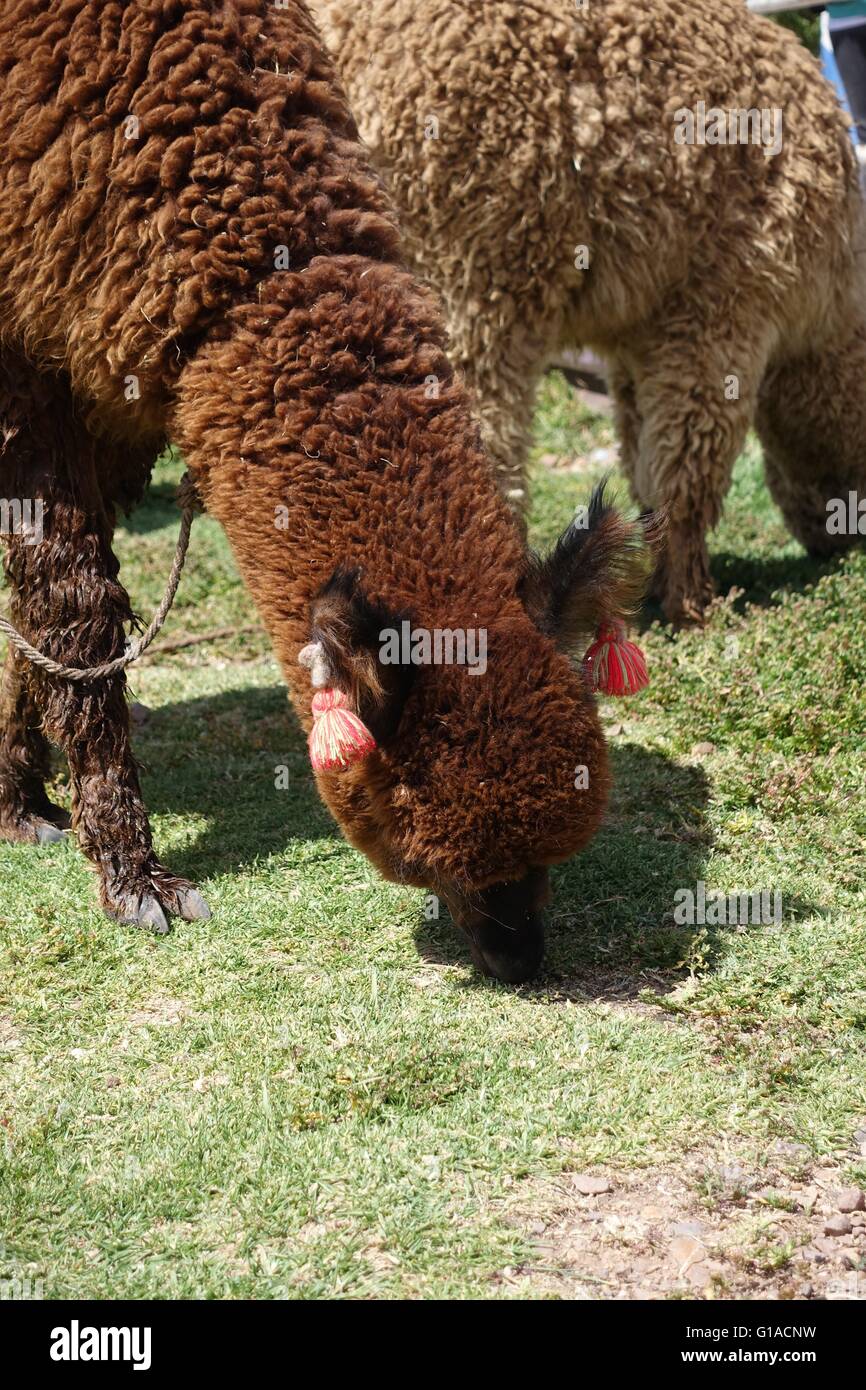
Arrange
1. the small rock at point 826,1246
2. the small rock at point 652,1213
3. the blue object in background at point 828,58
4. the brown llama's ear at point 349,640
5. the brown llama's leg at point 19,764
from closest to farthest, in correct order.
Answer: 1. the small rock at point 826,1246
2. the small rock at point 652,1213
3. the brown llama's ear at point 349,640
4. the brown llama's leg at point 19,764
5. the blue object in background at point 828,58

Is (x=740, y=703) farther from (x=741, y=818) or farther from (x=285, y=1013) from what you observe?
(x=285, y=1013)

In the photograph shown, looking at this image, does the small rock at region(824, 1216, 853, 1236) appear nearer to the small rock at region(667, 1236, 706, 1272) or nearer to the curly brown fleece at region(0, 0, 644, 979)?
the small rock at region(667, 1236, 706, 1272)

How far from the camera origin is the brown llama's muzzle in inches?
146

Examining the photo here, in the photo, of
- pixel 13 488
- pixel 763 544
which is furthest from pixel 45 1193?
pixel 763 544

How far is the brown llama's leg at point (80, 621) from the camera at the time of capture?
416cm

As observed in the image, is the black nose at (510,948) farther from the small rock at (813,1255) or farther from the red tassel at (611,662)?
the small rock at (813,1255)

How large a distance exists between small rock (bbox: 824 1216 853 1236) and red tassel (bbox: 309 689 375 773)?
150cm

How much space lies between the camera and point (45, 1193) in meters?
3.21

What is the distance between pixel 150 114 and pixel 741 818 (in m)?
2.96

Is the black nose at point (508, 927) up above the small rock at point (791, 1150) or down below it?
above

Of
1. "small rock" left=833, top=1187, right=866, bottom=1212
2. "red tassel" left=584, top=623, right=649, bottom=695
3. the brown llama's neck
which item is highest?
the brown llama's neck

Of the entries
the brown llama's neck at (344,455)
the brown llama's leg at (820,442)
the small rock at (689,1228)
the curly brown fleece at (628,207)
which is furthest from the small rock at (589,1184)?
the brown llama's leg at (820,442)

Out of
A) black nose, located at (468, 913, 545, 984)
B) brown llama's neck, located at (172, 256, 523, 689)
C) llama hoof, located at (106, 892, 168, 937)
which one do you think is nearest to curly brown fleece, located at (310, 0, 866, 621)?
brown llama's neck, located at (172, 256, 523, 689)

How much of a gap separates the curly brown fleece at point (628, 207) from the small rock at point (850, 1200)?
3.66 meters
